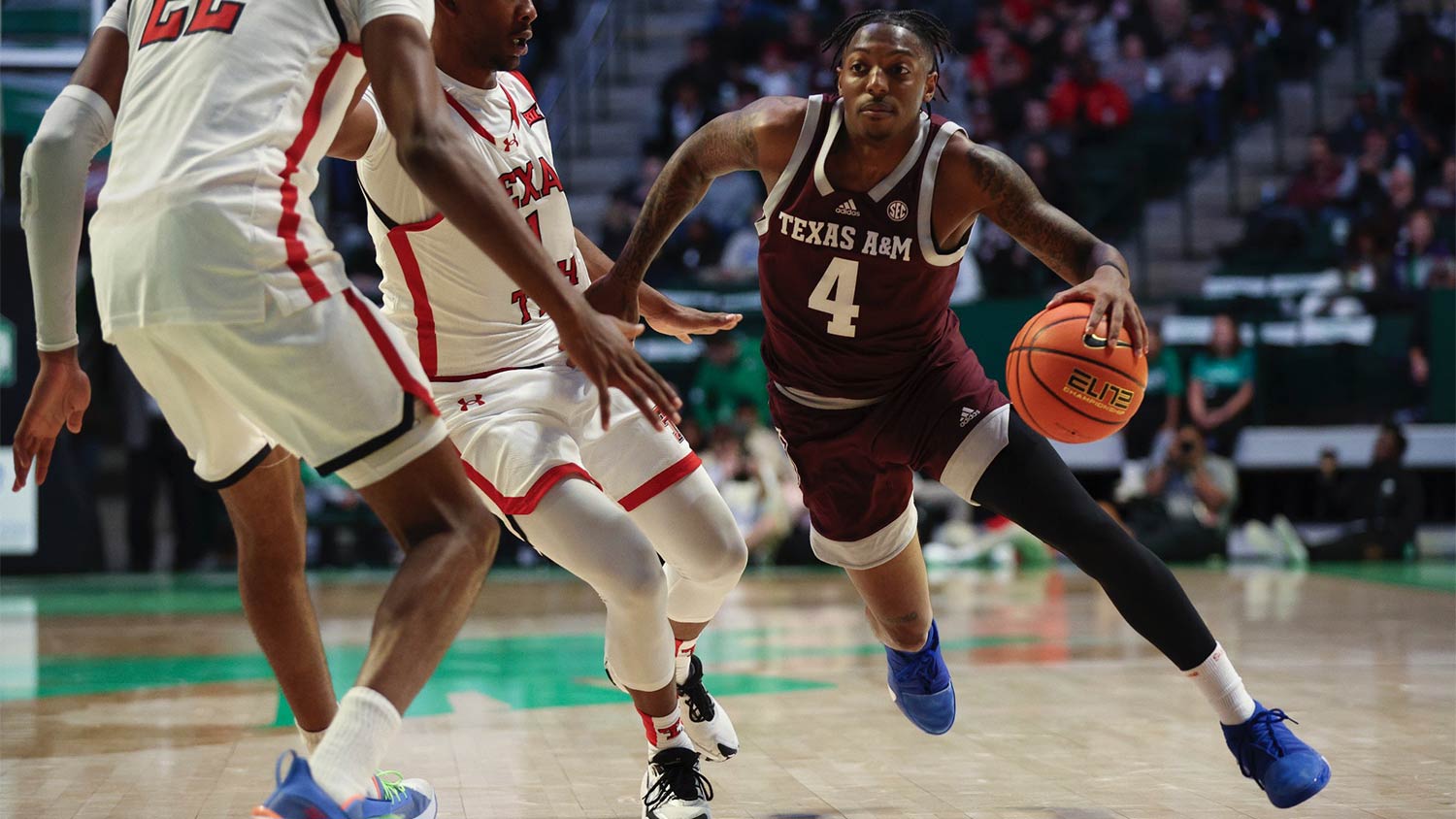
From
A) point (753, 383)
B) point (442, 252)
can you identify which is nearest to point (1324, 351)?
point (753, 383)

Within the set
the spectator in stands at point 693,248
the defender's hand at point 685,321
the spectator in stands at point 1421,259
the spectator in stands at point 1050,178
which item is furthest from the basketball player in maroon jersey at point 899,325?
the spectator in stands at point 1050,178

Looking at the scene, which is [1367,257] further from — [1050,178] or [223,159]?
[223,159]

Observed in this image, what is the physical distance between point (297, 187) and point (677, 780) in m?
1.76

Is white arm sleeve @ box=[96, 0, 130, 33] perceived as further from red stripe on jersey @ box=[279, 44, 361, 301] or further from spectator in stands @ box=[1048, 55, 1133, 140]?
spectator in stands @ box=[1048, 55, 1133, 140]

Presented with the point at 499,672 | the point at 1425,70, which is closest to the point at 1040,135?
the point at 1425,70

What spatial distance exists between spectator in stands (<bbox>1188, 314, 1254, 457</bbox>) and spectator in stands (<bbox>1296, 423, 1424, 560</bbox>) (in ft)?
2.43

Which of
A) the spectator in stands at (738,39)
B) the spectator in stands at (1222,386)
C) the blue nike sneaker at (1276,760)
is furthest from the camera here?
the spectator in stands at (738,39)

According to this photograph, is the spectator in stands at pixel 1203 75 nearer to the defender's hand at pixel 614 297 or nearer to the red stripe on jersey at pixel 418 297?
the defender's hand at pixel 614 297

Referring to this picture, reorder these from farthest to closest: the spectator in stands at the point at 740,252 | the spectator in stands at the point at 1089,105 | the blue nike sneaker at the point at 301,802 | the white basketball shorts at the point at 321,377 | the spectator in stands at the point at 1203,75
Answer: the spectator in stands at the point at 1203,75, the spectator in stands at the point at 1089,105, the spectator in stands at the point at 740,252, the white basketball shorts at the point at 321,377, the blue nike sneaker at the point at 301,802

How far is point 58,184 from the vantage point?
2994 millimetres

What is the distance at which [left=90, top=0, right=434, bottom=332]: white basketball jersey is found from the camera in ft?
9.09

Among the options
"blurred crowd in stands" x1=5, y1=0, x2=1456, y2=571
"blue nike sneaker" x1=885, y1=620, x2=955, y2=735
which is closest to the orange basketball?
"blue nike sneaker" x1=885, y1=620, x2=955, y2=735

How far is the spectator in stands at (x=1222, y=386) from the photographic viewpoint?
12.3 metres

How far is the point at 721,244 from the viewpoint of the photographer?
14398mm
